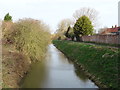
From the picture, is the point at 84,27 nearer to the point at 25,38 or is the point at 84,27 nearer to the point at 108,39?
the point at 108,39

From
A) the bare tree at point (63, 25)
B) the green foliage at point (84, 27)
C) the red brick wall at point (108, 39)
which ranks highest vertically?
the bare tree at point (63, 25)

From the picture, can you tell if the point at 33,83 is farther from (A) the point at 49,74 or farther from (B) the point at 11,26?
(B) the point at 11,26

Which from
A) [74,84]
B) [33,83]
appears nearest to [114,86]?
[74,84]

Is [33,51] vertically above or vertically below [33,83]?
above

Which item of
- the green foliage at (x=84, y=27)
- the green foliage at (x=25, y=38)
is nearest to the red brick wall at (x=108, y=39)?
the green foliage at (x=84, y=27)

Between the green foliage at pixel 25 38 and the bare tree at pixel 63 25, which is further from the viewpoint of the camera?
the bare tree at pixel 63 25

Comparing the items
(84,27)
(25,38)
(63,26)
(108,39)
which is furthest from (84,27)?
(63,26)

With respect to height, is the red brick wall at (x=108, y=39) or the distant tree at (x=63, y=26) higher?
the distant tree at (x=63, y=26)

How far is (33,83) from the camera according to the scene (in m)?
12.9

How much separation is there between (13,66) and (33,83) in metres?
1.75

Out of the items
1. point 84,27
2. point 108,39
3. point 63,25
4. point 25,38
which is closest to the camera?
point 25,38

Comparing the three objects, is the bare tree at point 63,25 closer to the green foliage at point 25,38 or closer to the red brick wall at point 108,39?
the red brick wall at point 108,39

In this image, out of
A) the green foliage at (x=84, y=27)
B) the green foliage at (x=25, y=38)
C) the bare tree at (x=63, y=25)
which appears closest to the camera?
the green foliage at (x=25, y=38)

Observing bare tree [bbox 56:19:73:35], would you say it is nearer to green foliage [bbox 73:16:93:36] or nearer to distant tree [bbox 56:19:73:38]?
distant tree [bbox 56:19:73:38]
